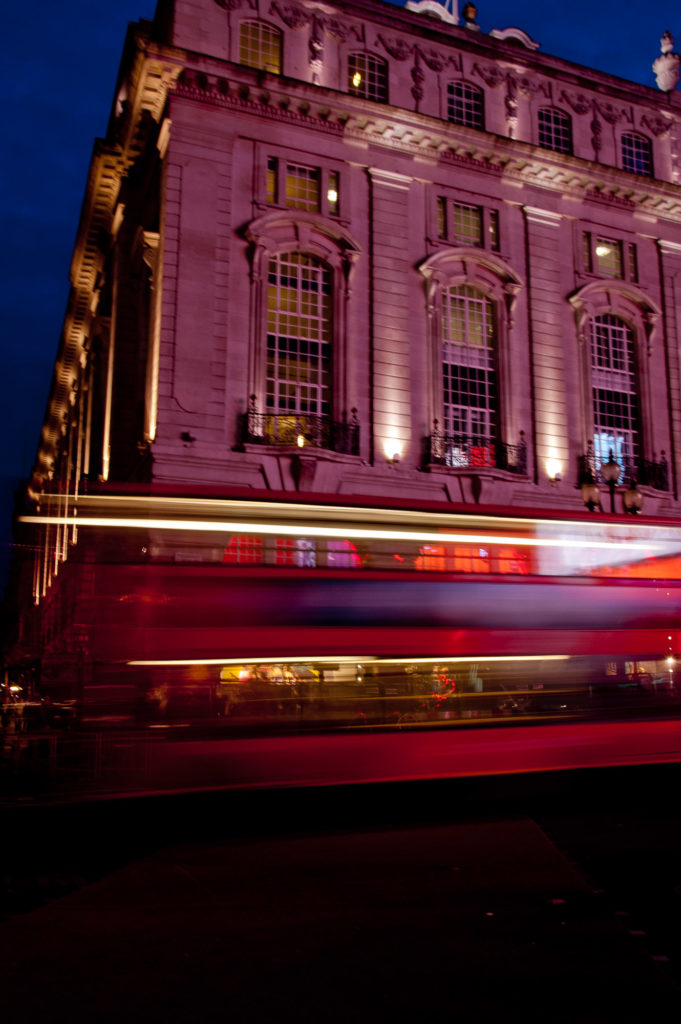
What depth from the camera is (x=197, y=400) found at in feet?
72.8

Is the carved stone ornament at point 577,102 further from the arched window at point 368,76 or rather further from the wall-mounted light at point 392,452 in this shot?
the wall-mounted light at point 392,452

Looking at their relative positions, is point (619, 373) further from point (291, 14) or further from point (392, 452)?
point (291, 14)

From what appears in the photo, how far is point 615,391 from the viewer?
94.3 ft

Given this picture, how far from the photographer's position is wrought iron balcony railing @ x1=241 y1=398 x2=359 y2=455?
22719mm

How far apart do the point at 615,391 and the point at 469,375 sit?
5.48m

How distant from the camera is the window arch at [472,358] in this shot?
2586 cm

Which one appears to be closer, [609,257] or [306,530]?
[306,530]

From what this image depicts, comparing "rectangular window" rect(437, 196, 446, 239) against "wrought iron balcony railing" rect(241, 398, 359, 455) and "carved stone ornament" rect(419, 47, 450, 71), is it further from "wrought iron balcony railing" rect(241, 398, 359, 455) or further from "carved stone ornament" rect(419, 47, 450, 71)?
"wrought iron balcony railing" rect(241, 398, 359, 455)

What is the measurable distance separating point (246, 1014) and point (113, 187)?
101 feet

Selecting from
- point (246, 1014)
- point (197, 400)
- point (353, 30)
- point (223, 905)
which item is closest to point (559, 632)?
point (223, 905)

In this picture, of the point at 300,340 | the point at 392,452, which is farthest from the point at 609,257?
the point at 300,340

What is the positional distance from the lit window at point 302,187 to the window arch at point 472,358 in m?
3.73

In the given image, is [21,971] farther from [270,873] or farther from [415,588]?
[415,588]

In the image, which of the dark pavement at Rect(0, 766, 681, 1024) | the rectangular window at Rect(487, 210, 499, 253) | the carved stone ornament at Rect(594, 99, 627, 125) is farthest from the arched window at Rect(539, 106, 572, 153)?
the dark pavement at Rect(0, 766, 681, 1024)
